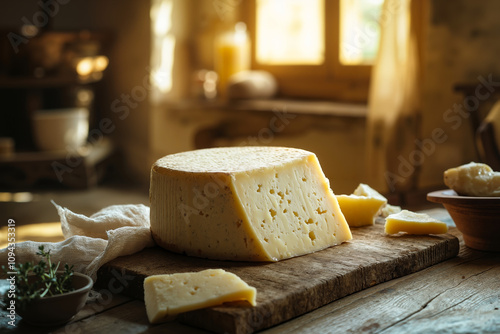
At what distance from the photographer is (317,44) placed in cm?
378

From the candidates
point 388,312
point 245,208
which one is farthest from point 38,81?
point 388,312

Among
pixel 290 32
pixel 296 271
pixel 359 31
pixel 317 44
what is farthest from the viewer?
pixel 290 32

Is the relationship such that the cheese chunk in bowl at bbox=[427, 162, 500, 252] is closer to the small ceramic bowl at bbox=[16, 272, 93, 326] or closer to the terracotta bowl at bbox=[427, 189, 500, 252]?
the terracotta bowl at bbox=[427, 189, 500, 252]

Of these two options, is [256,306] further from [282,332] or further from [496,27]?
[496,27]

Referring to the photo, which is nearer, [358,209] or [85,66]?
[358,209]

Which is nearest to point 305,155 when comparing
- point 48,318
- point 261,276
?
point 261,276

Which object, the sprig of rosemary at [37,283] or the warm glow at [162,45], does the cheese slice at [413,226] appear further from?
the warm glow at [162,45]

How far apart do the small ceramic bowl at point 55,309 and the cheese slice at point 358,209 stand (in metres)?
0.66

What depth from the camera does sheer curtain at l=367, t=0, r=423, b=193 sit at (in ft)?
9.37

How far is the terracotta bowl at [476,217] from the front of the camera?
4.05ft

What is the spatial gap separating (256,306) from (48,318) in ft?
0.97

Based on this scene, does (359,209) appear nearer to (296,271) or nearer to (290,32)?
(296,271)

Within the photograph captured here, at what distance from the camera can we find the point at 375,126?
9.83 ft

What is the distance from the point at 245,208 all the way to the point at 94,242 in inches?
11.8
